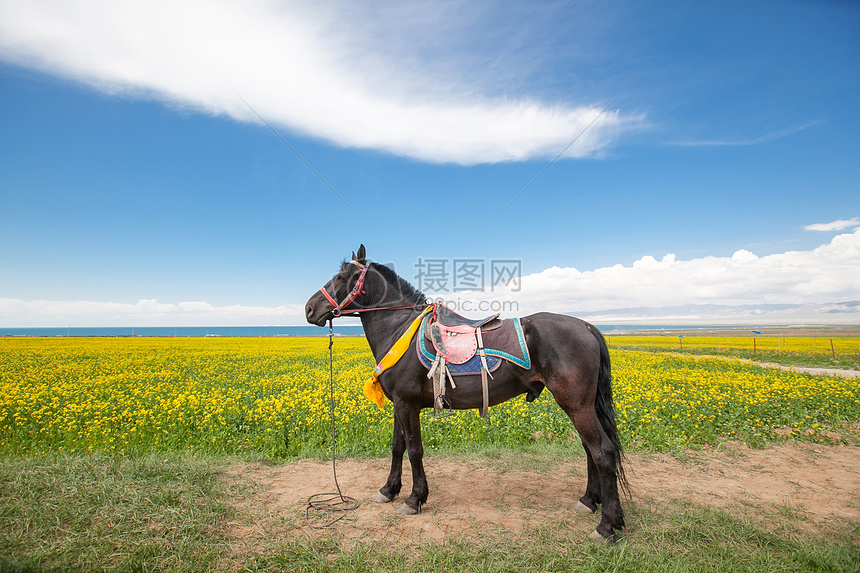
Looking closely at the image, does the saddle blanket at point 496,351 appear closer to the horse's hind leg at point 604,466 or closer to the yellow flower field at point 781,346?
the horse's hind leg at point 604,466

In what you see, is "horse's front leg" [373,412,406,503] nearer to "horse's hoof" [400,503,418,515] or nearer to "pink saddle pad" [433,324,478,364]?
"horse's hoof" [400,503,418,515]

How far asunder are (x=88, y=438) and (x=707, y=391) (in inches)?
606

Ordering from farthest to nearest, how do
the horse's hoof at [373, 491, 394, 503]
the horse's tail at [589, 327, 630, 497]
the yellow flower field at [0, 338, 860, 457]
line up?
the yellow flower field at [0, 338, 860, 457], the horse's hoof at [373, 491, 394, 503], the horse's tail at [589, 327, 630, 497]

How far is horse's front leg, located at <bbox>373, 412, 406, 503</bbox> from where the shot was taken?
Result: 17.1ft

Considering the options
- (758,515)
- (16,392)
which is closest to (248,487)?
(758,515)

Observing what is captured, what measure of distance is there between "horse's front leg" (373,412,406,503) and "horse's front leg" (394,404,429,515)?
0.18 m

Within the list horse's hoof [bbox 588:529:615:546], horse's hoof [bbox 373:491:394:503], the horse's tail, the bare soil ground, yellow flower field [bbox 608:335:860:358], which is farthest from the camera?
yellow flower field [bbox 608:335:860:358]

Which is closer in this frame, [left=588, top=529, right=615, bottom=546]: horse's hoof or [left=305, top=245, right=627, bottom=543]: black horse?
[left=588, top=529, right=615, bottom=546]: horse's hoof

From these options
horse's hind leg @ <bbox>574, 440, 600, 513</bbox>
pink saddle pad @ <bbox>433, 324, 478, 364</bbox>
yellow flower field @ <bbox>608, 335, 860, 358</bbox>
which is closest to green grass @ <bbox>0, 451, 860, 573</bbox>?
horse's hind leg @ <bbox>574, 440, 600, 513</bbox>

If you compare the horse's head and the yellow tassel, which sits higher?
the horse's head

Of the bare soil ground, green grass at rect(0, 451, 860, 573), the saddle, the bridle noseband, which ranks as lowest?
the bare soil ground

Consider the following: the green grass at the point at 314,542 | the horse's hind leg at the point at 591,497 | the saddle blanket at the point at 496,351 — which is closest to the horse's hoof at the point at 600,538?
the green grass at the point at 314,542

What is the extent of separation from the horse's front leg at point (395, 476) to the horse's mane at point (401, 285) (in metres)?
1.58

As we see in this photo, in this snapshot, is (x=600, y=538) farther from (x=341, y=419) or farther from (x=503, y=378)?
(x=341, y=419)
